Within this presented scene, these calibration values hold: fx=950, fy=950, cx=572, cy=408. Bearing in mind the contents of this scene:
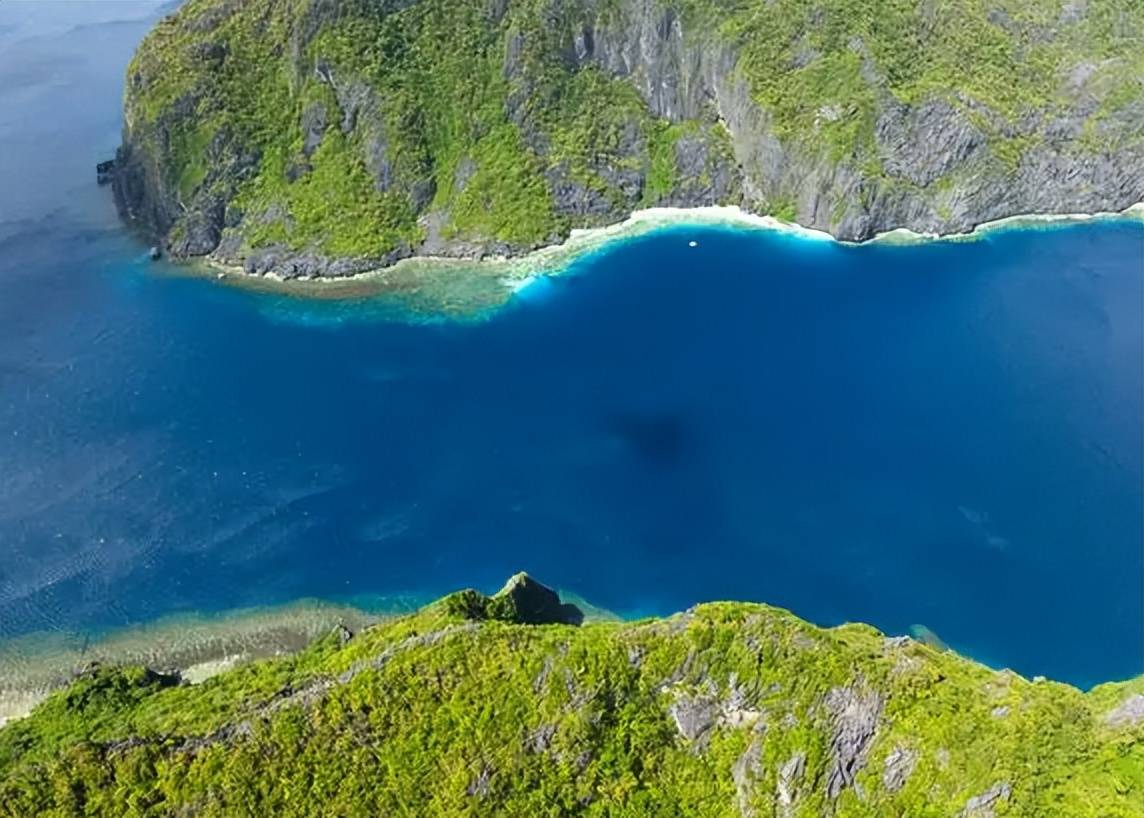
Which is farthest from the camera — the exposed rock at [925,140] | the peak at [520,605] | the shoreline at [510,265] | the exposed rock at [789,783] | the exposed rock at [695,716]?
the exposed rock at [925,140]

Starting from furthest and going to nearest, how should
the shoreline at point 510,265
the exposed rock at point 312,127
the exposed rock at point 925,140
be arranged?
the exposed rock at point 925,140 < the exposed rock at point 312,127 < the shoreline at point 510,265

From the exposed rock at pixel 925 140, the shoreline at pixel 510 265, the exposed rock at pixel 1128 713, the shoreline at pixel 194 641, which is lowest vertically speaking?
the shoreline at pixel 194 641

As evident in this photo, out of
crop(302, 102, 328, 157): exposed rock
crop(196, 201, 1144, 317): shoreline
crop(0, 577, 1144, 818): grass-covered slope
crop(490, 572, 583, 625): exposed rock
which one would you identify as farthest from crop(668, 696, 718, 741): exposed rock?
crop(302, 102, 328, 157): exposed rock

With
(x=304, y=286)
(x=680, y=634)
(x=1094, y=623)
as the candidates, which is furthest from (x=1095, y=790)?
(x=304, y=286)

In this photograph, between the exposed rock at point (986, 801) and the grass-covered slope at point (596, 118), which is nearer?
the exposed rock at point (986, 801)

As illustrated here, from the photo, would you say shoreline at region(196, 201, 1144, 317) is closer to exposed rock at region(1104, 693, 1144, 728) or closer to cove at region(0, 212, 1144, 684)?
cove at region(0, 212, 1144, 684)

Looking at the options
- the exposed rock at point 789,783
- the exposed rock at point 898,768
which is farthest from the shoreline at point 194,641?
the exposed rock at point 898,768

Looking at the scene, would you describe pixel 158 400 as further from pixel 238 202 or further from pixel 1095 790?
pixel 1095 790

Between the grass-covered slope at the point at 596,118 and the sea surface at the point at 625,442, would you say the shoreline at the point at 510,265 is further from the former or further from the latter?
the sea surface at the point at 625,442
